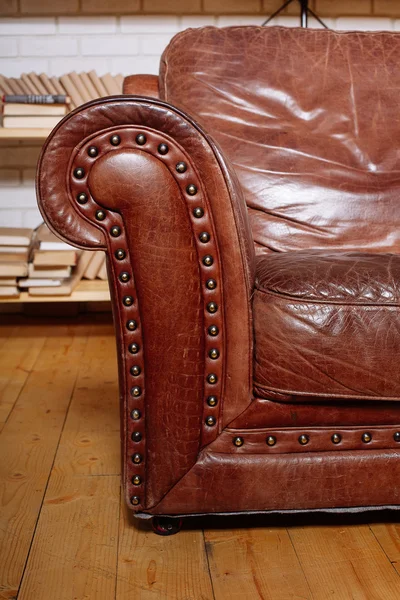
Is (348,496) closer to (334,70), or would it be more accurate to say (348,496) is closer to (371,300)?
(371,300)

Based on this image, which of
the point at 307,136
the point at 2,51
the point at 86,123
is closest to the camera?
the point at 86,123

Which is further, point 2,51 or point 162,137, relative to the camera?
point 2,51

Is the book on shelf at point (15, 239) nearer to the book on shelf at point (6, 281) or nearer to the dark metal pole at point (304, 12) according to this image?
the book on shelf at point (6, 281)

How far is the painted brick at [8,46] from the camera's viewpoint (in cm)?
278

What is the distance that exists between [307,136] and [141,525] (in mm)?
877

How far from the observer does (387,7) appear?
283 centimetres

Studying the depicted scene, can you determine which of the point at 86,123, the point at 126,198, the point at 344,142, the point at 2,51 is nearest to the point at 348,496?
→ the point at 126,198

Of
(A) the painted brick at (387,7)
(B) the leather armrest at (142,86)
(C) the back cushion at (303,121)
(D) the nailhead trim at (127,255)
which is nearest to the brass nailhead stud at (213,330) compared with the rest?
(D) the nailhead trim at (127,255)

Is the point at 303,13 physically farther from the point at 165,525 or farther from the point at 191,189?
the point at 165,525

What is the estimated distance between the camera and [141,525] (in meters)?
1.25

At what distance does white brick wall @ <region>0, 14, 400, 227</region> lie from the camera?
2.78m

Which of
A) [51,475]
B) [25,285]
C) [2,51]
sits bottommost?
[25,285]

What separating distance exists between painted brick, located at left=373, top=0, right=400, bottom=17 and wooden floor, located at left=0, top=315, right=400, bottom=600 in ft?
6.49

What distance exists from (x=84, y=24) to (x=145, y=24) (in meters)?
0.22
